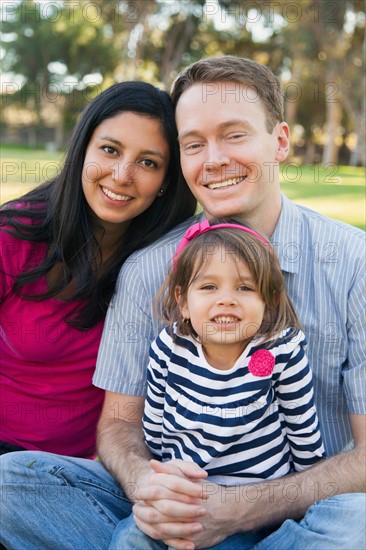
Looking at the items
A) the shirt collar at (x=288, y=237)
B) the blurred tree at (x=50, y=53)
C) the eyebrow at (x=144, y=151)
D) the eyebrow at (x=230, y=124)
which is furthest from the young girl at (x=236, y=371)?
the blurred tree at (x=50, y=53)

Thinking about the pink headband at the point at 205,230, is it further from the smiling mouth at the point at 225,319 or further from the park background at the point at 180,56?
the park background at the point at 180,56

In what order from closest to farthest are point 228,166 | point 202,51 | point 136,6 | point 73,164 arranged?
point 228,166
point 73,164
point 136,6
point 202,51

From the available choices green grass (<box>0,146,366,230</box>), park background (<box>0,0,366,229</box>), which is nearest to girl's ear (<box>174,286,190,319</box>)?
green grass (<box>0,146,366,230</box>)

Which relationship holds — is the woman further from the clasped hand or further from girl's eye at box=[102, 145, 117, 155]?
the clasped hand

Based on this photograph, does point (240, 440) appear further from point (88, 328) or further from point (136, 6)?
point (136, 6)

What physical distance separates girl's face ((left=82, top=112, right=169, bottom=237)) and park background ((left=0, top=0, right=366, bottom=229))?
41.9ft

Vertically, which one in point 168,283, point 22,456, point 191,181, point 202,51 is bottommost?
point 22,456

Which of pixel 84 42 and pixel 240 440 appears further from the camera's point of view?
pixel 84 42

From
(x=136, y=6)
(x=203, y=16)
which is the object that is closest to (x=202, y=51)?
(x=203, y=16)

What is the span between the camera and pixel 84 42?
124 ft

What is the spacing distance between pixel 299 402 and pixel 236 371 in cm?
24

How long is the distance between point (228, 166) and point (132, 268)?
0.57 m

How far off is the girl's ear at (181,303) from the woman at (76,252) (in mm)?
520

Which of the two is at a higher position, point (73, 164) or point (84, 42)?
point (84, 42)
